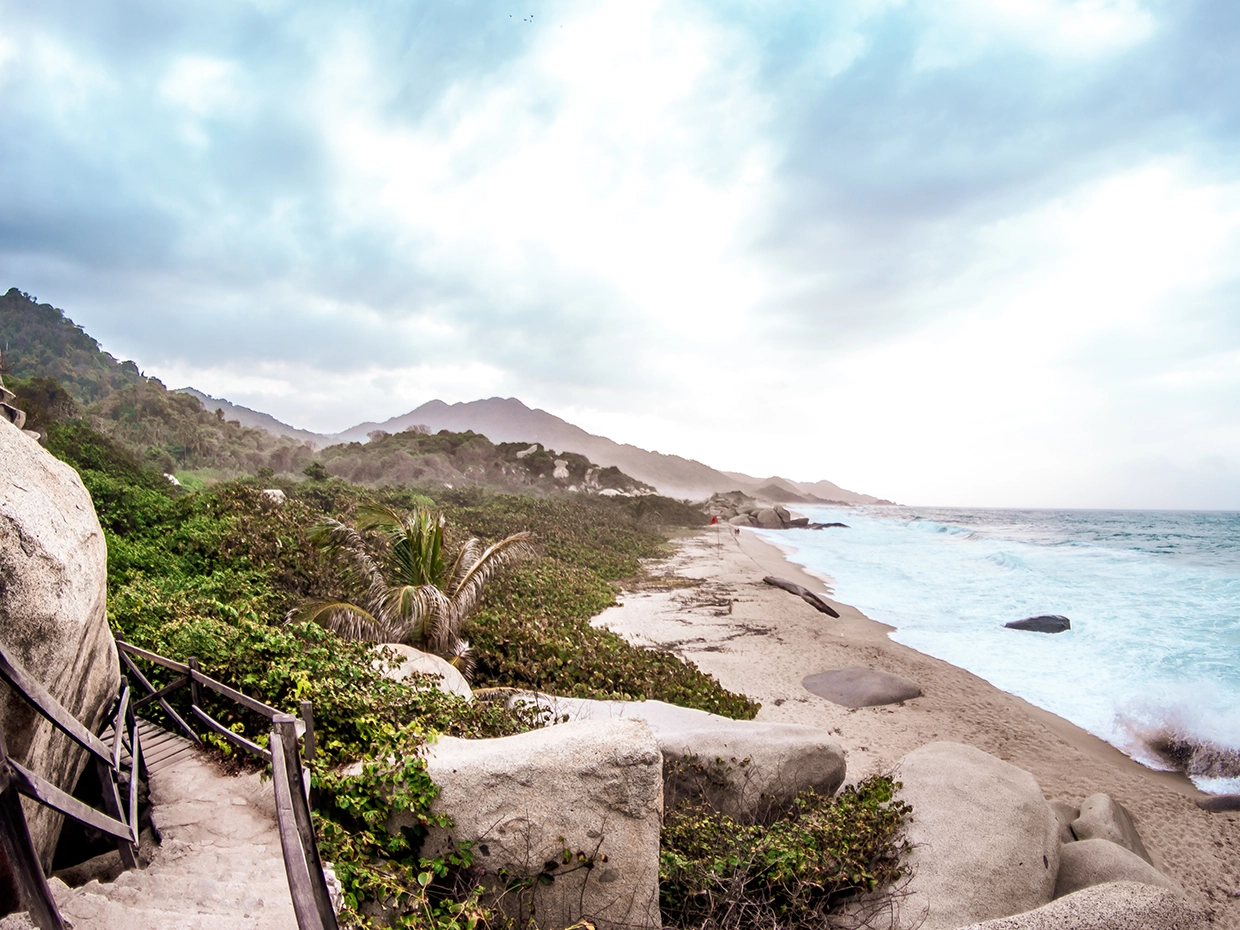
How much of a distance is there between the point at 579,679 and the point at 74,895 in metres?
Result: 7.71

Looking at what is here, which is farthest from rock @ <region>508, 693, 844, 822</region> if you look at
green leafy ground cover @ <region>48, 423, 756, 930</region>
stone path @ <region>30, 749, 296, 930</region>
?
stone path @ <region>30, 749, 296, 930</region>

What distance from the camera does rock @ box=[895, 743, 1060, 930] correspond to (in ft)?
16.1

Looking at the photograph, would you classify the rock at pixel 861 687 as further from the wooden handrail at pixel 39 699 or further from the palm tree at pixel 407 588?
the wooden handrail at pixel 39 699

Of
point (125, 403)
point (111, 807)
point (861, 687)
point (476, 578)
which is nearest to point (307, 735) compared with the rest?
point (111, 807)

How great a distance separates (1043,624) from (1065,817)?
1249 centimetres

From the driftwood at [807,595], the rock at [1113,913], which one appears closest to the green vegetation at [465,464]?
the driftwood at [807,595]

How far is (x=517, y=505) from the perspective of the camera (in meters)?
31.1

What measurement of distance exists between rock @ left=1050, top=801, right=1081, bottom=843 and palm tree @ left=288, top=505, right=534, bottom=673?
8.72 metres

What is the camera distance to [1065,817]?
22.9ft

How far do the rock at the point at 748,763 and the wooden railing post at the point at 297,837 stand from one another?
366 centimetres

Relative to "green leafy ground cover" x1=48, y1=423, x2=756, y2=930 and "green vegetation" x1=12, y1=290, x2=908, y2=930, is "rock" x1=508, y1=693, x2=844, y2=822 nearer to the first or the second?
"green vegetation" x1=12, y1=290, x2=908, y2=930

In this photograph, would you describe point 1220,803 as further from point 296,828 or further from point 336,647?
point 336,647

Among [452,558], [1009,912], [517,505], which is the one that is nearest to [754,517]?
[517,505]

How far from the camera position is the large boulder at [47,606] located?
3426mm
